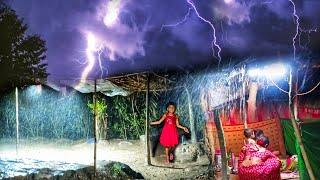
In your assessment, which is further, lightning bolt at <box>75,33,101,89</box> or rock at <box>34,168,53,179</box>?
lightning bolt at <box>75,33,101,89</box>

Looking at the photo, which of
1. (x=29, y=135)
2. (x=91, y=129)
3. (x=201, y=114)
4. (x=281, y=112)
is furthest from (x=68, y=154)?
(x=281, y=112)

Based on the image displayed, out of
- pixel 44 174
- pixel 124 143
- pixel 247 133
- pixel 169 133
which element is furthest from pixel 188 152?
pixel 124 143

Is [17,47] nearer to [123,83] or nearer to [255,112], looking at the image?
[123,83]

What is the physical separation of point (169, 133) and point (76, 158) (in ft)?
10.8

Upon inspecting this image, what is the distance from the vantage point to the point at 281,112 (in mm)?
7500

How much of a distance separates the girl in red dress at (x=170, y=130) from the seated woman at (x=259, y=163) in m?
2.34

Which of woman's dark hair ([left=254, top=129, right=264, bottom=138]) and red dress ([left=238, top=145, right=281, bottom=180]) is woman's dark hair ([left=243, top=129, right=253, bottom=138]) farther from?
red dress ([left=238, top=145, right=281, bottom=180])

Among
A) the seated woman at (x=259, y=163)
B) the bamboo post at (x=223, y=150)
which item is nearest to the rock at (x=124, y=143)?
the bamboo post at (x=223, y=150)

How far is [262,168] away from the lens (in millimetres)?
7262

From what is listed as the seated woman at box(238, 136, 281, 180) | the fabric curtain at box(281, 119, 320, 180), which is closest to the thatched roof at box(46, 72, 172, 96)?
the seated woman at box(238, 136, 281, 180)

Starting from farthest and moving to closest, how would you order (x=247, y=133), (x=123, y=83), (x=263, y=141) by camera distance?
(x=123, y=83) < (x=247, y=133) < (x=263, y=141)

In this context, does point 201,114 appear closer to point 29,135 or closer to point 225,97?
point 225,97

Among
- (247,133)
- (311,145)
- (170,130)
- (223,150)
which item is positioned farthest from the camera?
(170,130)

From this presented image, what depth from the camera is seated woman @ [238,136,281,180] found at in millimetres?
7215
